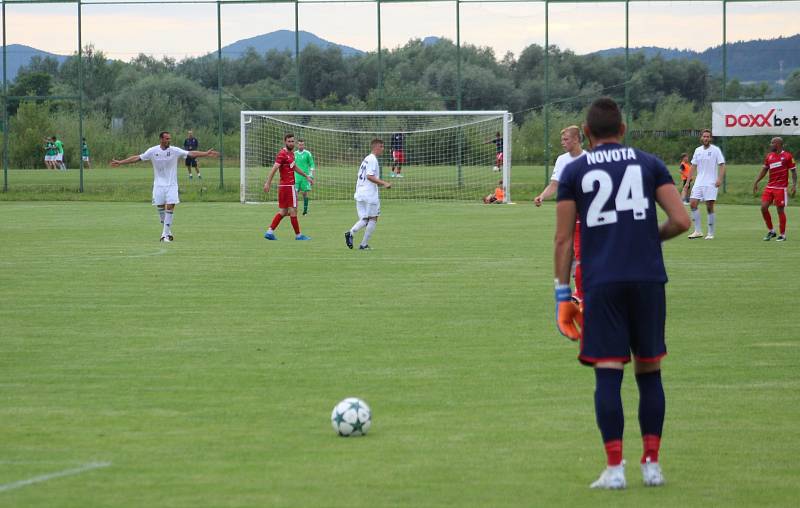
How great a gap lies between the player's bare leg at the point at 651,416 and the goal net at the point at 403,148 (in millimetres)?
33083

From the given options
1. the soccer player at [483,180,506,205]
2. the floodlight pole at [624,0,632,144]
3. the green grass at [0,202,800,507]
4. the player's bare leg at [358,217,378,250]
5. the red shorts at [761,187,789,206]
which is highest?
the floodlight pole at [624,0,632,144]

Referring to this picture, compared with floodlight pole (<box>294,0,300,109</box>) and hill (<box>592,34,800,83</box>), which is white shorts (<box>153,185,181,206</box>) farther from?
hill (<box>592,34,800,83</box>)

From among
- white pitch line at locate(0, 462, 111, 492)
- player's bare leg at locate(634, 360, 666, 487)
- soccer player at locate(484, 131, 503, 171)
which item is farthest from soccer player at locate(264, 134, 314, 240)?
player's bare leg at locate(634, 360, 666, 487)

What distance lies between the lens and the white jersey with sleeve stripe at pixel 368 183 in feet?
69.3

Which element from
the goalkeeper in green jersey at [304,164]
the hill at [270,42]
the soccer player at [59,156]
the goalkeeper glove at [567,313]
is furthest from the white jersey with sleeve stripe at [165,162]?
the soccer player at [59,156]

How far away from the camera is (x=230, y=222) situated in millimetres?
28906

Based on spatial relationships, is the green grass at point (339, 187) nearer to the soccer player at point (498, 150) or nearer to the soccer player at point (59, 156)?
the soccer player at point (498, 150)

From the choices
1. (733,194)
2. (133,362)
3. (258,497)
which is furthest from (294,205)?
(733,194)

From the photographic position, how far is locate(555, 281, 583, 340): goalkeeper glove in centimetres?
649

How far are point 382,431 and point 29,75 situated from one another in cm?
3982

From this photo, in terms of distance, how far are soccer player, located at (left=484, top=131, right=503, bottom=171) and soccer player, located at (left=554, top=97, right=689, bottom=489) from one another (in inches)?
1316

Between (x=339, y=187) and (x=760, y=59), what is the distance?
15.8m

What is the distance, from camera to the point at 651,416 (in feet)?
21.0

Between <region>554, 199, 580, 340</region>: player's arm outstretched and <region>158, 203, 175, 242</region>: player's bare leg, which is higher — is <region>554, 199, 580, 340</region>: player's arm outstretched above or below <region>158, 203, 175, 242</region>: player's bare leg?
above
